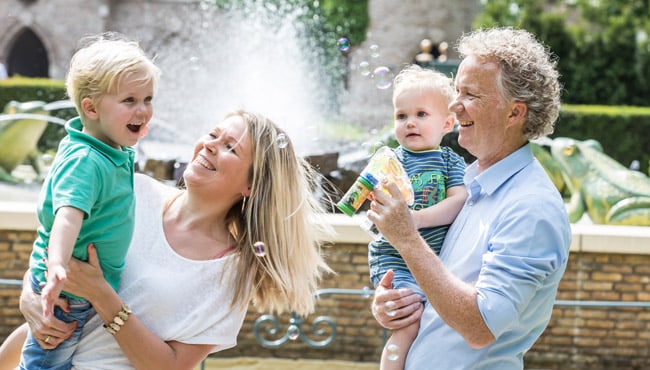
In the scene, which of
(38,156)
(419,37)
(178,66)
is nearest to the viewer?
(38,156)

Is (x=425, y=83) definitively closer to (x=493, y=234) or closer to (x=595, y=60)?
(x=493, y=234)

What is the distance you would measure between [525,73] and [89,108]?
47.3 inches

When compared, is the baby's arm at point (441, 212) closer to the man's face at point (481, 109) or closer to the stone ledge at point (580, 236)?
the man's face at point (481, 109)

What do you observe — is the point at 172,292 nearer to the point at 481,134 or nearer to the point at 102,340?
the point at 102,340

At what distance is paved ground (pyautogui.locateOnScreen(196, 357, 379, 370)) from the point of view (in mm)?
6578

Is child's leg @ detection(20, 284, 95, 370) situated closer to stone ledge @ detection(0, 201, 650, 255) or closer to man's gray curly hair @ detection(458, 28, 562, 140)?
man's gray curly hair @ detection(458, 28, 562, 140)

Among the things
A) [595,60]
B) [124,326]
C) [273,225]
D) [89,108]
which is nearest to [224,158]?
[273,225]

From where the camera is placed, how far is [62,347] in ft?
8.75

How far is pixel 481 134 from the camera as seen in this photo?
97.4 inches

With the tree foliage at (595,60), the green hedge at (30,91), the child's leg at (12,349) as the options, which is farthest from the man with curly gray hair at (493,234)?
the tree foliage at (595,60)

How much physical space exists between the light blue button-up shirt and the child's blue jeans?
908 mm

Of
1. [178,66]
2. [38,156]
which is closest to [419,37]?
[178,66]

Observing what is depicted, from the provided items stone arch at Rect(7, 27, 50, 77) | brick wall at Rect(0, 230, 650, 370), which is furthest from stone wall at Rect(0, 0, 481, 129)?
brick wall at Rect(0, 230, 650, 370)

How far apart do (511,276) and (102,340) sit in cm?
118
